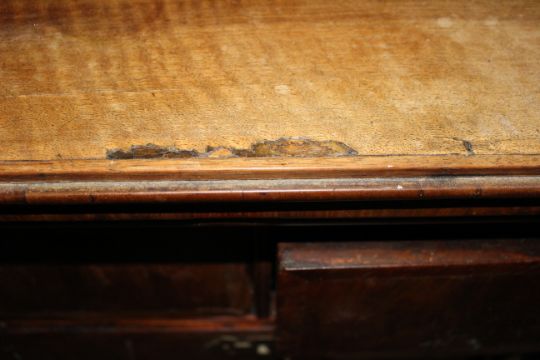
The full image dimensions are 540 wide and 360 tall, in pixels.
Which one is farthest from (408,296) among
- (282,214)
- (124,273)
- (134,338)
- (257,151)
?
(134,338)

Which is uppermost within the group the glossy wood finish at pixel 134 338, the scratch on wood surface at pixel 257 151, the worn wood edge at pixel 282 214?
the scratch on wood surface at pixel 257 151

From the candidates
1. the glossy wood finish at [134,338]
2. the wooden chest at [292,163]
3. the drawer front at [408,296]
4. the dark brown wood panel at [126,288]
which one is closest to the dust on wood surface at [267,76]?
the wooden chest at [292,163]

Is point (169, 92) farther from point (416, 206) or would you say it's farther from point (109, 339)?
point (109, 339)

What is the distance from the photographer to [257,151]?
0.60 meters

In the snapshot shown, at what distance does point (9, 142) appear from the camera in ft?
1.99

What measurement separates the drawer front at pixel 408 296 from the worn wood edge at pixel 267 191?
193mm

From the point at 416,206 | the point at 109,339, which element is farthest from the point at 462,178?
the point at 109,339

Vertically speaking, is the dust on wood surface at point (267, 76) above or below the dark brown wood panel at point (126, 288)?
above

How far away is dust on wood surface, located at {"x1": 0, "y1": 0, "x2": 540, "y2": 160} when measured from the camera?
619 millimetres

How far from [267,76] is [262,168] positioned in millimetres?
221

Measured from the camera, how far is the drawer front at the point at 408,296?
72 centimetres

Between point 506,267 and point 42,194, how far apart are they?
31.8 inches

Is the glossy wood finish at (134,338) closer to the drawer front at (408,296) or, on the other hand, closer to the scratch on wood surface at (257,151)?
the drawer front at (408,296)

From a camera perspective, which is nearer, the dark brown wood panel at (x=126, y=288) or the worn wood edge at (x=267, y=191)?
the worn wood edge at (x=267, y=191)
